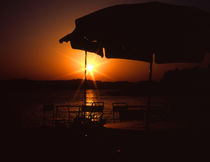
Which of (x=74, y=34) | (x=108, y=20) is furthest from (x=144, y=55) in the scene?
(x=74, y=34)

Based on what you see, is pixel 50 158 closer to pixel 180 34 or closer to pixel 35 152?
pixel 35 152

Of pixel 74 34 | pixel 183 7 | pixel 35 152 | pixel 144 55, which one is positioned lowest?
pixel 35 152

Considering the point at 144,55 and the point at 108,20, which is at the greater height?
the point at 108,20

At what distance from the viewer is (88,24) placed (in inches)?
127

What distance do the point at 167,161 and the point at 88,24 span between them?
2761 mm

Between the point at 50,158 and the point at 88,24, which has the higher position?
the point at 88,24

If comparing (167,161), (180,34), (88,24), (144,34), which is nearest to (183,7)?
(180,34)

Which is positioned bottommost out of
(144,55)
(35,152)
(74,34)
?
(35,152)

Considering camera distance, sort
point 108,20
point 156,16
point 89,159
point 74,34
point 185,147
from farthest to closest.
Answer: point 185,147, point 74,34, point 89,159, point 108,20, point 156,16

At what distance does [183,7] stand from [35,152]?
3966mm

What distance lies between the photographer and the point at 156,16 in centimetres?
286

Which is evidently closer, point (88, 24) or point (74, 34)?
point (88, 24)

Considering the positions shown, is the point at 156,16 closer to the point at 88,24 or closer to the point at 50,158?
the point at 88,24

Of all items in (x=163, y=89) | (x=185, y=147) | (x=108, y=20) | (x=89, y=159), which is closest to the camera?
(x=108, y=20)
